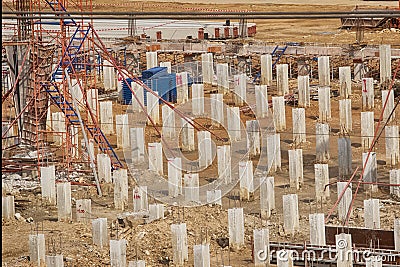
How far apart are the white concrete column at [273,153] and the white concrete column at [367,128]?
5.88 feet

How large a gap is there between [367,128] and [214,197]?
4390mm

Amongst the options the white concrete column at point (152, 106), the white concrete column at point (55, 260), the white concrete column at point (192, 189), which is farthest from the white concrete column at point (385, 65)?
the white concrete column at point (55, 260)

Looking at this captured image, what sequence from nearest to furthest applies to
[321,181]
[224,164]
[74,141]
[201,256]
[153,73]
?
[201,256] → [321,181] → [224,164] → [74,141] → [153,73]

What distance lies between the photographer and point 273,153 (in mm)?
19484

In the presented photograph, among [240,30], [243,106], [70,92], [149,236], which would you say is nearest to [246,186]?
[149,236]

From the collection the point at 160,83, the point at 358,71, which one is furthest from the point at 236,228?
the point at 358,71

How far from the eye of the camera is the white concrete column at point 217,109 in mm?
22933

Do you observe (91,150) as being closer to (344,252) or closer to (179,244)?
(179,244)

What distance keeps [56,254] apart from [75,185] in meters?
5.55

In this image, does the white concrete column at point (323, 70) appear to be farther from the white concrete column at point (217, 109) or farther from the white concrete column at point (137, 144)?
the white concrete column at point (137, 144)

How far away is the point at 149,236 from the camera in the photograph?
15.5m

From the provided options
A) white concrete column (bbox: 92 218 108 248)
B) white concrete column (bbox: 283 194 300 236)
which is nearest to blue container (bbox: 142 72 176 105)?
white concrete column (bbox: 283 194 300 236)

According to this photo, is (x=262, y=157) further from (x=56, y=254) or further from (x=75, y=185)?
(x=56, y=254)

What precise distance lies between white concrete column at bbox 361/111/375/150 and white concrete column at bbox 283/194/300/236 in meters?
4.88
